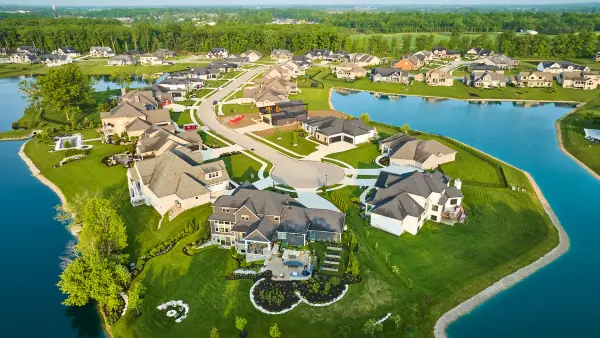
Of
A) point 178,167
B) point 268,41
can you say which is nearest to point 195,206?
point 178,167

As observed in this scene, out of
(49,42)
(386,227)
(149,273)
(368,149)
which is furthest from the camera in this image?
(49,42)

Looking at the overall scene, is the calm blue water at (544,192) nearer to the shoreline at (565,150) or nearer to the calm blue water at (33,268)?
the shoreline at (565,150)

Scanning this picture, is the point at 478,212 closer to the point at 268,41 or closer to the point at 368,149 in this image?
the point at 368,149

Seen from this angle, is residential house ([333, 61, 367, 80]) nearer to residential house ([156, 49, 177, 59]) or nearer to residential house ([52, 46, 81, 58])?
residential house ([156, 49, 177, 59])

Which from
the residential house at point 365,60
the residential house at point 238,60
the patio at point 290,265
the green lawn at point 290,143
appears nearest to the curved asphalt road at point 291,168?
the green lawn at point 290,143

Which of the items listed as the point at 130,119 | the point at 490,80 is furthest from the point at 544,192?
the point at 490,80

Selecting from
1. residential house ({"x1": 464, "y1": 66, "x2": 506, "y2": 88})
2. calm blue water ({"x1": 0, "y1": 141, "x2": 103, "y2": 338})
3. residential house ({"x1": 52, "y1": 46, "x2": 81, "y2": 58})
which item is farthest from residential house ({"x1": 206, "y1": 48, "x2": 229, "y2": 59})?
calm blue water ({"x1": 0, "y1": 141, "x2": 103, "y2": 338})

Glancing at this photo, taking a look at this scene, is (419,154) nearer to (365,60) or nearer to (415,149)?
(415,149)
